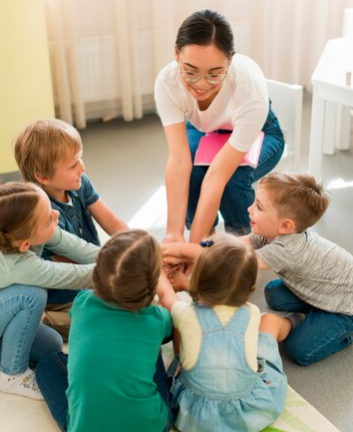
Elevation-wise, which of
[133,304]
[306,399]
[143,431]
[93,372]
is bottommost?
[306,399]

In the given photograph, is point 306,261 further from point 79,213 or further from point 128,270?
point 79,213

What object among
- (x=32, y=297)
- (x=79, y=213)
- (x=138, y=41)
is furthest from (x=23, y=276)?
(x=138, y=41)

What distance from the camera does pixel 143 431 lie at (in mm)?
1315

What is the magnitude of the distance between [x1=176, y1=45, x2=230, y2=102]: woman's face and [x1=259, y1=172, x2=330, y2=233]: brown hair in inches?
13.7

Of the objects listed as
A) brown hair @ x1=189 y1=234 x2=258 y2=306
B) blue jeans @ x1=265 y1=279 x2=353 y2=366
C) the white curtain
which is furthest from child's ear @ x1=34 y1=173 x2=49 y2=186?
the white curtain

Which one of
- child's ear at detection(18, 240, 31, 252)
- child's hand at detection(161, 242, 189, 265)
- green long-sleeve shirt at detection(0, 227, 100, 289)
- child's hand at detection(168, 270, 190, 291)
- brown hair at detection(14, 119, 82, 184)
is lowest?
child's hand at detection(168, 270, 190, 291)

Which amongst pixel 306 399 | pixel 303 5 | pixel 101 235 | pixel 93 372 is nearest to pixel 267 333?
pixel 306 399

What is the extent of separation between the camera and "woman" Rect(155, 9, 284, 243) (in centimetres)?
175

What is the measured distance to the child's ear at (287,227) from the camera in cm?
162

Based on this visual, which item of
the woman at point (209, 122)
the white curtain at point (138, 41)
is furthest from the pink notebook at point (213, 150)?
the white curtain at point (138, 41)

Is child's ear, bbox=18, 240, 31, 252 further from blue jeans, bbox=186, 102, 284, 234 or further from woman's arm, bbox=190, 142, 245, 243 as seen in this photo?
blue jeans, bbox=186, 102, 284, 234

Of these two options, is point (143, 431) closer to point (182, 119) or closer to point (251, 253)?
point (251, 253)

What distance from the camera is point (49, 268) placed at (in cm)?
154

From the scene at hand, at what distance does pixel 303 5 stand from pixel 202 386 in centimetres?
282
